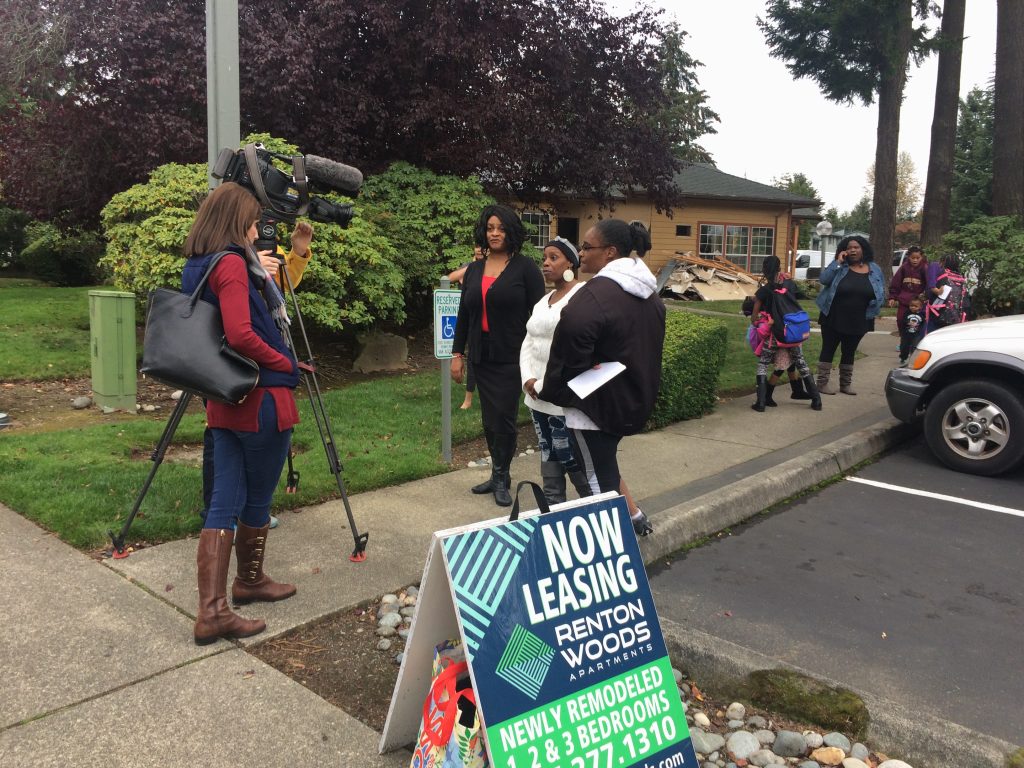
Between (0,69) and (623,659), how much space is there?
46.2 ft

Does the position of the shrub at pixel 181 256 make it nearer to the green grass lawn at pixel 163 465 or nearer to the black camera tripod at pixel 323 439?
the green grass lawn at pixel 163 465

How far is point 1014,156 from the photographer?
52.7 feet

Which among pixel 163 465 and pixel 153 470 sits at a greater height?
pixel 153 470

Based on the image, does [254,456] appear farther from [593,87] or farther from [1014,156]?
[1014,156]

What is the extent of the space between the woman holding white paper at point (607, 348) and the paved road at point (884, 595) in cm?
91

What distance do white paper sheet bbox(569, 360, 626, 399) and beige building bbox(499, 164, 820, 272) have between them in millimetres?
22141

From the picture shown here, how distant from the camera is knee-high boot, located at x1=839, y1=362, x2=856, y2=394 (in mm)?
9328

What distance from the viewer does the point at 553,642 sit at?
2361 mm

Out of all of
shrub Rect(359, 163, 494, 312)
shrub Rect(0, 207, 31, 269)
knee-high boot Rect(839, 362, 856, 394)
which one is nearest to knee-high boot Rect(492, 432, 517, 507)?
knee-high boot Rect(839, 362, 856, 394)

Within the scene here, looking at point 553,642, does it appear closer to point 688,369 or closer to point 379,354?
point 688,369

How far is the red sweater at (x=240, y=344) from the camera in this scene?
310 centimetres

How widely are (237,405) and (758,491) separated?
3.68 meters

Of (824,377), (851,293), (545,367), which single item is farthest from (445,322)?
(824,377)

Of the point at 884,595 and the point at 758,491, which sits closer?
the point at 884,595
